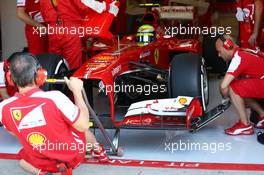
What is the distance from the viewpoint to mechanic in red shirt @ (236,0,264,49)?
19.7 feet

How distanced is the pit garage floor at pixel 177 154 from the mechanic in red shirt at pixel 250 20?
1188 mm

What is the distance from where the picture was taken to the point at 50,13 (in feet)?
17.7

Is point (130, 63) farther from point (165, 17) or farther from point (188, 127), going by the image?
point (165, 17)

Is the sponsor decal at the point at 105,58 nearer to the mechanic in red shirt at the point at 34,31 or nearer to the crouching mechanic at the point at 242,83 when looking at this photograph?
the crouching mechanic at the point at 242,83

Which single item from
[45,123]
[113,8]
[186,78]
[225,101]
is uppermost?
[113,8]

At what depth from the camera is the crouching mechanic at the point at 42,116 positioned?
314 cm

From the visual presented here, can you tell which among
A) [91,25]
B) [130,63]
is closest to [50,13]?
[91,25]

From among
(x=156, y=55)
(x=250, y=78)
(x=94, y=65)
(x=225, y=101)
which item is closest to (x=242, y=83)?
(x=250, y=78)

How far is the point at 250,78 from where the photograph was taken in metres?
5.08

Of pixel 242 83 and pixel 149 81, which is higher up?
pixel 242 83

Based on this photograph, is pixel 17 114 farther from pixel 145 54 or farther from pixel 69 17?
pixel 145 54

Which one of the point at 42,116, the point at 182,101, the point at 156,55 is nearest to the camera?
the point at 42,116

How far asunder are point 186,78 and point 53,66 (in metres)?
1.30

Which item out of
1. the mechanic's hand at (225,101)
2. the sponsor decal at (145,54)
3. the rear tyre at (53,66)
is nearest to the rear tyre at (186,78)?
the mechanic's hand at (225,101)
